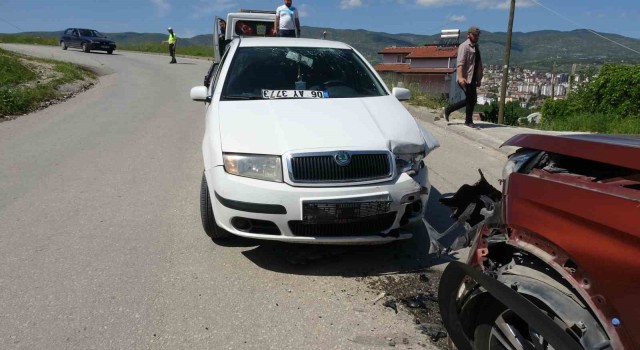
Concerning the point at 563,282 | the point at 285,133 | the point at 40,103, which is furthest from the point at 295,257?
the point at 40,103

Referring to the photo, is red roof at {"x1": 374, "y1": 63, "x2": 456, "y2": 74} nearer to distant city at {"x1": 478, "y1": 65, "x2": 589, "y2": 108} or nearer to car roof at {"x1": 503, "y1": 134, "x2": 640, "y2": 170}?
distant city at {"x1": 478, "y1": 65, "x2": 589, "y2": 108}

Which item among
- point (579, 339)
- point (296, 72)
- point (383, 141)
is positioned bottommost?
point (579, 339)

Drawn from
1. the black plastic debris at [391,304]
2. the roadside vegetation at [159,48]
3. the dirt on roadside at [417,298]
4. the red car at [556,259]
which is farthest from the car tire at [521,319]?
the roadside vegetation at [159,48]

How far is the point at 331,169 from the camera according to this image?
3.69 meters

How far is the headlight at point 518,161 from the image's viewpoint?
2512mm

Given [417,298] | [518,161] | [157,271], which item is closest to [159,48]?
[157,271]

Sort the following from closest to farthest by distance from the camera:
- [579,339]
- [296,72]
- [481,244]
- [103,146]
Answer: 1. [579,339]
2. [481,244]
3. [296,72]
4. [103,146]

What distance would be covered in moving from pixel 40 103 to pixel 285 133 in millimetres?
10613

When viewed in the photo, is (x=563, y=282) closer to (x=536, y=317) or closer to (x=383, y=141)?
(x=536, y=317)

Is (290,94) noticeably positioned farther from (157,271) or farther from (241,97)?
(157,271)

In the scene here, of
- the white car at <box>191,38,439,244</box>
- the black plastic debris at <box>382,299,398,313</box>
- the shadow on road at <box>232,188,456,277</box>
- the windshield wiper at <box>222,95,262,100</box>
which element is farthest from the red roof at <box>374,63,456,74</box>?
the black plastic debris at <box>382,299,398,313</box>

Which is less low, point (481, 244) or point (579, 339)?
point (481, 244)

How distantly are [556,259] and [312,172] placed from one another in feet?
6.40

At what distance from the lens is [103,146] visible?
7969 mm
